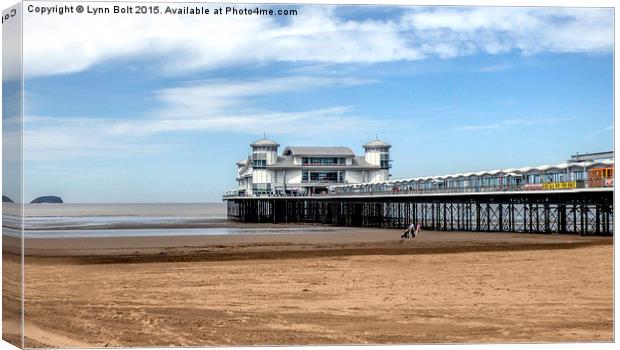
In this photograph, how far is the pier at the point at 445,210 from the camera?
25219 millimetres

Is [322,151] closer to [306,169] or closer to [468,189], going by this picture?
[306,169]

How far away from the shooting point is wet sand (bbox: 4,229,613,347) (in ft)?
29.5

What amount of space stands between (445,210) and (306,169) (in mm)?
17020

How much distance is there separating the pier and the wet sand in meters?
9.50

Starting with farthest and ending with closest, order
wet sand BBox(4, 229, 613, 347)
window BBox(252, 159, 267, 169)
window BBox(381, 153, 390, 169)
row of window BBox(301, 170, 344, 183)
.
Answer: window BBox(252, 159, 267, 169)
row of window BBox(301, 170, 344, 183)
window BBox(381, 153, 390, 169)
wet sand BBox(4, 229, 613, 347)

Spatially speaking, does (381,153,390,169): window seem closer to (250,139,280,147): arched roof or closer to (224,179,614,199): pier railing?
(224,179,614,199): pier railing

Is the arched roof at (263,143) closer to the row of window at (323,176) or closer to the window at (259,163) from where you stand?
the window at (259,163)

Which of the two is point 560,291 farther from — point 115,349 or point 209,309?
point 115,349

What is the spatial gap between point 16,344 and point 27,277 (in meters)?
1.27

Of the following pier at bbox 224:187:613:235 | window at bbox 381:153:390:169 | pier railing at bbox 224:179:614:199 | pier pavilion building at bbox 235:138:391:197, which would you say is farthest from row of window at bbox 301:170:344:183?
window at bbox 381:153:390:169

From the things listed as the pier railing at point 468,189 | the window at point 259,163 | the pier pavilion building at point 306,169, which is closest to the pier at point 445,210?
the pier railing at point 468,189

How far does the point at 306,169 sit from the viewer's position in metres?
49.0

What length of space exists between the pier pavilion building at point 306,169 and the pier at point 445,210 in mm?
1399

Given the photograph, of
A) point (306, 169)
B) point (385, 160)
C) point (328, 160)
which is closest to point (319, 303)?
point (385, 160)
